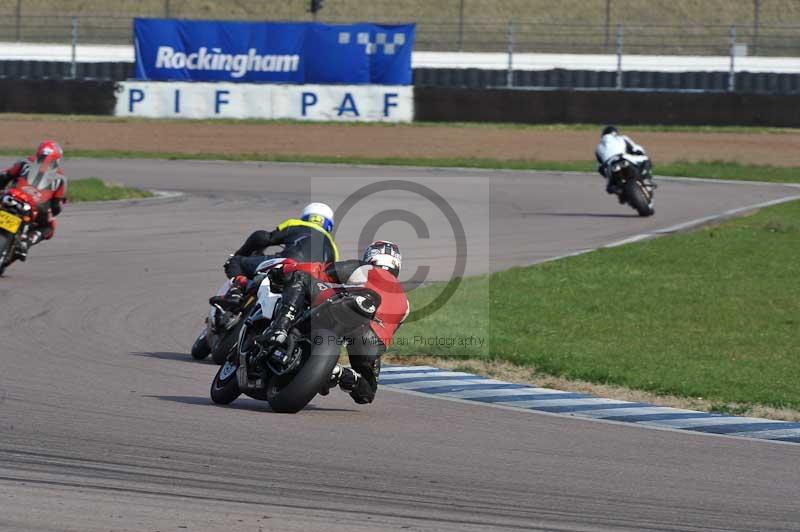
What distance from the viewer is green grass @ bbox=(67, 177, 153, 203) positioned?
74.9 ft

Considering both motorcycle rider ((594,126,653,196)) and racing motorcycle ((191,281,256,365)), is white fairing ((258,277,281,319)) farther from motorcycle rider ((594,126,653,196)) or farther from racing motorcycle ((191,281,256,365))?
motorcycle rider ((594,126,653,196))

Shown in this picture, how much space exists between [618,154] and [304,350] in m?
14.0

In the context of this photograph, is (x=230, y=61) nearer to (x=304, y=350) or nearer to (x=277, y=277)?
(x=277, y=277)

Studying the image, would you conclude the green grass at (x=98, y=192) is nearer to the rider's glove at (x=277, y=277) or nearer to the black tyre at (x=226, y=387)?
the black tyre at (x=226, y=387)

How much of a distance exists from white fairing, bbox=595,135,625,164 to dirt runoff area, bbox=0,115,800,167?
9.25m

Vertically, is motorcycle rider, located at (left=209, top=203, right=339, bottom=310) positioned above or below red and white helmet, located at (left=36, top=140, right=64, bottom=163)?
below

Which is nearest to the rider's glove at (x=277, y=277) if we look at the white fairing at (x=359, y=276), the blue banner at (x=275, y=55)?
the white fairing at (x=359, y=276)

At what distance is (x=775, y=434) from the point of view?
8.91 m

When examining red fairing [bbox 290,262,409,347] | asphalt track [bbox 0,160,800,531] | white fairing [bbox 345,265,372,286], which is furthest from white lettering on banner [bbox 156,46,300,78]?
white fairing [bbox 345,265,372,286]

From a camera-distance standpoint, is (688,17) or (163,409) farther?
(688,17)

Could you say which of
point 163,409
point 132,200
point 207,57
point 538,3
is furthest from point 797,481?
point 538,3

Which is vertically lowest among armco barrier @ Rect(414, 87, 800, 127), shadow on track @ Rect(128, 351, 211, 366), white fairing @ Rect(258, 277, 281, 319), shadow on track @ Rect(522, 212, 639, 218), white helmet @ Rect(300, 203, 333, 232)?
shadow on track @ Rect(128, 351, 211, 366)

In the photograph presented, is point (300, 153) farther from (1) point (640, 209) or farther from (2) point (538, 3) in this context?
(2) point (538, 3)

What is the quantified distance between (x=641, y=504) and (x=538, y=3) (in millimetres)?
46075
